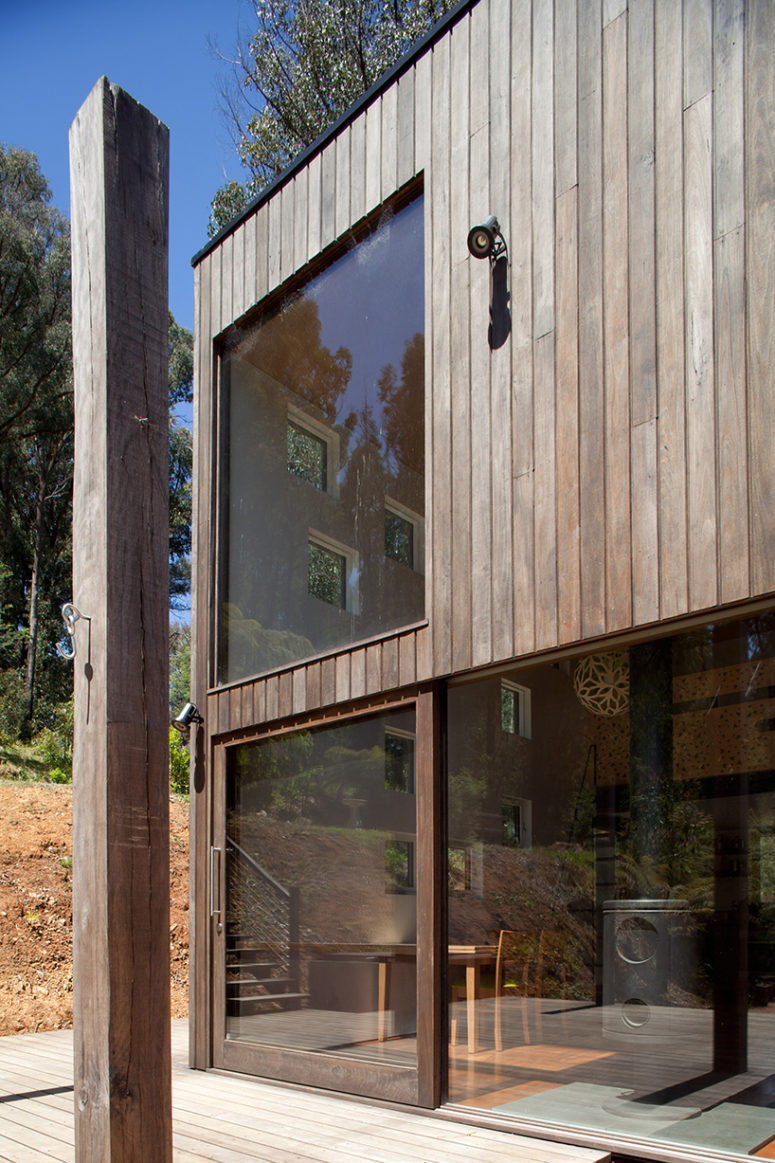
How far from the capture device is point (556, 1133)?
4102mm

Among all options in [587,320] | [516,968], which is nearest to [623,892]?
[516,968]

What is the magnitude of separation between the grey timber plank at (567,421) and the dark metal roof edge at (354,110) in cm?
140

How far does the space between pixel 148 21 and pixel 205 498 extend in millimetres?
3204

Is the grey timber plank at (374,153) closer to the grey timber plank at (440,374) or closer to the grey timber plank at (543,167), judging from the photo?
the grey timber plank at (440,374)

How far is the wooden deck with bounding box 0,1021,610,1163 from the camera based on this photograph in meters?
3.93

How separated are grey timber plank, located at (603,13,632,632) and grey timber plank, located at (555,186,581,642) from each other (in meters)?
0.17

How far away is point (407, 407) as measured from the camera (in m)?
5.22

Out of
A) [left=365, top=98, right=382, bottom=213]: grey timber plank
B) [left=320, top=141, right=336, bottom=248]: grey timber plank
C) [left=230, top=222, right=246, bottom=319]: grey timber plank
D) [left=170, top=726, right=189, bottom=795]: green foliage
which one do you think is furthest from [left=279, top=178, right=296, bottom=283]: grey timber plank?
[left=170, top=726, right=189, bottom=795]: green foliage

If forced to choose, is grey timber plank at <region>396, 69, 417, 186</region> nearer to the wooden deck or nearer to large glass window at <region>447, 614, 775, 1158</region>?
large glass window at <region>447, 614, 775, 1158</region>

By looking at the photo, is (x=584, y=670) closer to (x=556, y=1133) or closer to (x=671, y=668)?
(x=671, y=668)

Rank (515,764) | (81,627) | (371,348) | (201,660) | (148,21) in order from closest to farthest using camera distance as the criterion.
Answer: (81,627)
(148,21)
(515,764)
(371,348)
(201,660)

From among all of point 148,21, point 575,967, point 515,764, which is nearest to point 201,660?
point 515,764

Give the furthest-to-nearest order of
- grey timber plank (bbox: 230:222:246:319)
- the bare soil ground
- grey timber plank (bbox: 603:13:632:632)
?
the bare soil ground, grey timber plank (bbox: 230:222:246:319), grey timber plank (bbox: 603:13:632:632)

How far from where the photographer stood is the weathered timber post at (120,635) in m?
2.46
